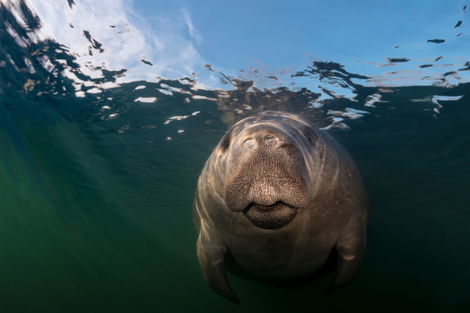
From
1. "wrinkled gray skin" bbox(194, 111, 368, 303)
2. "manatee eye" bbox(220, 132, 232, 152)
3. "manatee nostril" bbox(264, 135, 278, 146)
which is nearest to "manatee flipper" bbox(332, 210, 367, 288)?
"wrinkled gray skin" bbox(194, 111, 368, 303)

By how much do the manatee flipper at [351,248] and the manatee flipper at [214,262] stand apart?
1.53m

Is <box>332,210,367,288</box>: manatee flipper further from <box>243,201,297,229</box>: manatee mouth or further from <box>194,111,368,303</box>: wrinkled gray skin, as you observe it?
<box>243,201,297,229</box>: manatee mouth

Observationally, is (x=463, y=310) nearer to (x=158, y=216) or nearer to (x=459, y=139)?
(x=459, y=139)

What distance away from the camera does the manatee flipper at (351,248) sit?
385cm

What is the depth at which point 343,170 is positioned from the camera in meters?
3.62

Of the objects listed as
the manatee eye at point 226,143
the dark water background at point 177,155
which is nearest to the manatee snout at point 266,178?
the manatee eye at point 226,143

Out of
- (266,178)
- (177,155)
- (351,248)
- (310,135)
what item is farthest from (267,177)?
(177,155)

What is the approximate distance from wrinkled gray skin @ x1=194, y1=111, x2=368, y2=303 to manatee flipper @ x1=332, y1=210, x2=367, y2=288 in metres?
0.01

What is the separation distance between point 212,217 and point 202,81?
15.0 feet

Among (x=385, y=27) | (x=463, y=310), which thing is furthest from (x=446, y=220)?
(x=385, y=27)

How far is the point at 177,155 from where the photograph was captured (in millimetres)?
12602

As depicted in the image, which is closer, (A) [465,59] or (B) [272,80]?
(A) [465,59]

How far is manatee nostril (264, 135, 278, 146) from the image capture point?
218 centimetres

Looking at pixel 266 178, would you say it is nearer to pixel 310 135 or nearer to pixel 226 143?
pixel 226 143
